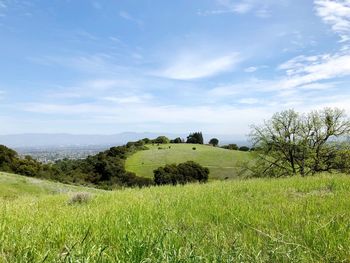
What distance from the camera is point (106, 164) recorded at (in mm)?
103938

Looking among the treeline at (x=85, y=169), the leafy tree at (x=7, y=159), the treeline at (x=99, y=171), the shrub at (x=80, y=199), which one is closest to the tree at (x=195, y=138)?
the treeline at (x=85, y=169)

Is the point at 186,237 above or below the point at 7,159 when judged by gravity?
above

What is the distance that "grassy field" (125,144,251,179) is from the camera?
10156cm

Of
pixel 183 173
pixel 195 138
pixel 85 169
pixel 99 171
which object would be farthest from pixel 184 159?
pixel 195 138

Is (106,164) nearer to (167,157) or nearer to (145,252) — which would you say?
(167,157)

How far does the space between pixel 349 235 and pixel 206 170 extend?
9108cm

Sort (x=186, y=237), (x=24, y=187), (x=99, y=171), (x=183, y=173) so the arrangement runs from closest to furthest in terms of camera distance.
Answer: (x=186, y=237) → (x=24, y=187) → (x=183, y=173) → (x=99, y=171)

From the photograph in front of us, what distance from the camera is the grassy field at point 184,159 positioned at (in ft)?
333

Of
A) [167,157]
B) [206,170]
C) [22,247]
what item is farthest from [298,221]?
[167,157]

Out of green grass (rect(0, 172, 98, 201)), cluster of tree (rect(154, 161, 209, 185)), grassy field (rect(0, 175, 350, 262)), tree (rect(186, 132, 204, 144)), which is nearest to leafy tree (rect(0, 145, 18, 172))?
green grass (rect(0, 172, 98, 201))

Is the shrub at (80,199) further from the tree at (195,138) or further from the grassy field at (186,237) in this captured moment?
the tree at (195,138)

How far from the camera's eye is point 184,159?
11400 centimetres

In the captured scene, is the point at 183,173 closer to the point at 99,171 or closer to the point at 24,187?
the point at 99,171

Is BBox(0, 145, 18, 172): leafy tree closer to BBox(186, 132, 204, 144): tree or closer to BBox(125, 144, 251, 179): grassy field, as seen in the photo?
BBox(125, 144, 251, 179): grassy field
